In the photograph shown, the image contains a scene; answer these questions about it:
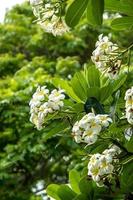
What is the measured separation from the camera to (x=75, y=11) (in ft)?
4.80

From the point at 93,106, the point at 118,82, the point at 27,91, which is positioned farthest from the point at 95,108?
the point at 27,91

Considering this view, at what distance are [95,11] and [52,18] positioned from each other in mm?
193

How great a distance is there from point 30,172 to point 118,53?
4.25 meters

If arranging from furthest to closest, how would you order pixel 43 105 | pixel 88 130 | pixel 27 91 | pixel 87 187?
pixel 27 91
pixel 87 187
pixel 43 105
pixel 88 130

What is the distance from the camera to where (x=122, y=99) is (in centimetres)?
154

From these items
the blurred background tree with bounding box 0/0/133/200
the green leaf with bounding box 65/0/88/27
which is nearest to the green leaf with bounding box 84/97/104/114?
the green leaf with bounding box 65/0/88/27

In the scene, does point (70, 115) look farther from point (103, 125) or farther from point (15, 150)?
point (15, 150)

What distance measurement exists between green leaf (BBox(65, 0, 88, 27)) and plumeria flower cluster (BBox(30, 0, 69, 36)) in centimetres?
7

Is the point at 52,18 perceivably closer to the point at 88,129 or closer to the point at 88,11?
the point at 88,11

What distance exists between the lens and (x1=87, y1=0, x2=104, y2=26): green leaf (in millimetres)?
1423

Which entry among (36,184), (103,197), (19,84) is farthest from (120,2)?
(36,184)

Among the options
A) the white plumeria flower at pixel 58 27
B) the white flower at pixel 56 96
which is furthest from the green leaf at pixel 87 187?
the white plumeria flower at pixel 58 27

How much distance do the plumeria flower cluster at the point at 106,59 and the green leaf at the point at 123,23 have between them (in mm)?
77

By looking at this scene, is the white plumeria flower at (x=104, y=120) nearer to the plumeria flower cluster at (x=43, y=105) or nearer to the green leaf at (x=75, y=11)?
the plumeria flower cluster at (x=43, y=105)
